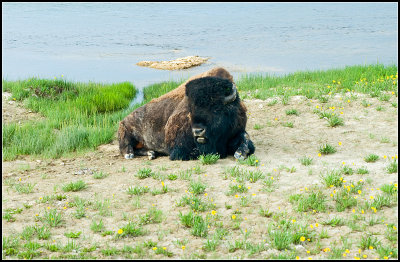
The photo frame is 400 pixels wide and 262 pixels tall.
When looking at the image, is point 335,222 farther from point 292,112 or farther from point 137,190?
point 292,112

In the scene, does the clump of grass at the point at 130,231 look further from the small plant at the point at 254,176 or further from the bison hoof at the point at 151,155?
the bison hoof at the point at 151,155

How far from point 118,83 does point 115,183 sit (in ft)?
35.4

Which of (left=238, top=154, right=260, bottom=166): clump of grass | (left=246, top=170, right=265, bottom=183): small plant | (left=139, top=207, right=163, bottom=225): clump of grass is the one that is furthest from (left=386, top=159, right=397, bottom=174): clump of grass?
(left=139, top=207, right=163, bottom=225): clump of grass

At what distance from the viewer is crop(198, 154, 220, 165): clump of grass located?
8.83 meters

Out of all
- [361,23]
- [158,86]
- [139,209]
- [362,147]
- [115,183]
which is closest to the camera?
[139,209]

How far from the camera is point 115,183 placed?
8.10m

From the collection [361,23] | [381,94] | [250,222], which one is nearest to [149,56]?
[381,94]

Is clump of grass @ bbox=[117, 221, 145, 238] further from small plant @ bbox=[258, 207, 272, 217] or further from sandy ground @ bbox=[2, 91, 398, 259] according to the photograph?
small plant @ bbox=[258, 207, 272, 217]

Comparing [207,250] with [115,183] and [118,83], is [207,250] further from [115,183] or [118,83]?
[118,83]

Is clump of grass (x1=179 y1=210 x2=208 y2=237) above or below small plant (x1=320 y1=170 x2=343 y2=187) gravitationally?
below

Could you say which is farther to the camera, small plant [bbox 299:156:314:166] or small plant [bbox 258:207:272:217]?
small plant [bbox 299:156:314:166]

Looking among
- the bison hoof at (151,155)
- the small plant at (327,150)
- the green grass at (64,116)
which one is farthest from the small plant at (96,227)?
the green grass at (64,116)

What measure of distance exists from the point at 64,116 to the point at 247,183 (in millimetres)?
7594

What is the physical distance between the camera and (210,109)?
29.1 feet
